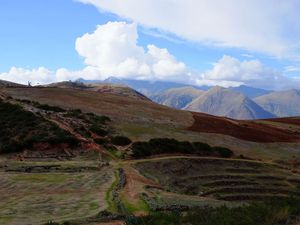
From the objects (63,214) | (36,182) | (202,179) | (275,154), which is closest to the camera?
(63,214)

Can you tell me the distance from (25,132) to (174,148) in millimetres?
16683

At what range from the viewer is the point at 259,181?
144 feet

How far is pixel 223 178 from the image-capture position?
43.9 meters

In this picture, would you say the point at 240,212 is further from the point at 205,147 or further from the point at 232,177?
the point at 205,147

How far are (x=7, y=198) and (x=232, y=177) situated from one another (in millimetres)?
23336

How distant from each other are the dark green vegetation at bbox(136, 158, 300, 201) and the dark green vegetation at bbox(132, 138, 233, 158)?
3969 mm

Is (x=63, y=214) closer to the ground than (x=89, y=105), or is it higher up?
closer to the ground

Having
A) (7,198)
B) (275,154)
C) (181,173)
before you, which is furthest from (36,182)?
(275,154)

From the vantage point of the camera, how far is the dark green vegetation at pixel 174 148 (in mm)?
49719

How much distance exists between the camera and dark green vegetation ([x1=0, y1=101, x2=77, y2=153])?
48.7 metres

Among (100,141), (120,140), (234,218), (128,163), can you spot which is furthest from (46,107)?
(234,218)

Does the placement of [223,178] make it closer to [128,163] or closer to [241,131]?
[128,163]

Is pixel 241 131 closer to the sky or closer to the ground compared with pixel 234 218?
closer to the sky

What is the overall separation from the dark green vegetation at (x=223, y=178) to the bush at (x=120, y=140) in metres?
7.31
